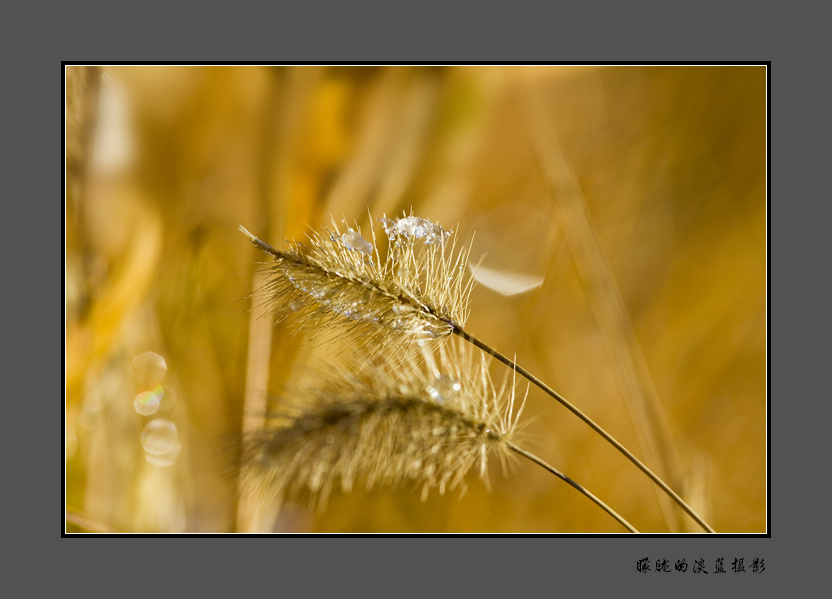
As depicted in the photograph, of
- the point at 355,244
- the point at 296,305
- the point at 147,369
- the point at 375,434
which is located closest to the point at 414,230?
the point at 355,244

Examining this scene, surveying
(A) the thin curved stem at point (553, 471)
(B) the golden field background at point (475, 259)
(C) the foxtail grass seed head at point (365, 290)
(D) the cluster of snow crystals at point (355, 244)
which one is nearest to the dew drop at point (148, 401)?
(B) the golden field background at point (475, 259)

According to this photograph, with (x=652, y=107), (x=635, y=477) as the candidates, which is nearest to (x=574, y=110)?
(x=652, y=107)

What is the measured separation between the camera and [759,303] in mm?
1149

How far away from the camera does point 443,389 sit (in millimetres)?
709

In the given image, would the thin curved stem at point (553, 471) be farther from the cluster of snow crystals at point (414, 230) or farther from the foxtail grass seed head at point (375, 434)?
the cluster of snow crystals at point (414, 230)

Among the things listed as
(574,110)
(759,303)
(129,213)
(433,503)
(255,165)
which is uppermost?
(574,110)

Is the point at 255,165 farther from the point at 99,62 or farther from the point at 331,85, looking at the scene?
the point at 99,62

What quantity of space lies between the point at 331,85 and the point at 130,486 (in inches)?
37.2

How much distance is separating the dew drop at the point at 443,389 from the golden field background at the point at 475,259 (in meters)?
0.43

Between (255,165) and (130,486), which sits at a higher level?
(255,165)

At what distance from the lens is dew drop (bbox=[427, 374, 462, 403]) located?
0.69m

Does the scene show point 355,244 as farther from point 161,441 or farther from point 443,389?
point 161,441

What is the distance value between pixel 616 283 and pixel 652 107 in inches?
15.1
